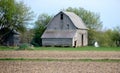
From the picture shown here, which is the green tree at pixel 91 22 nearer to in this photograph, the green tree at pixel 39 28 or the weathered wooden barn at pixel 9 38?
the green tree at pixel 39 28

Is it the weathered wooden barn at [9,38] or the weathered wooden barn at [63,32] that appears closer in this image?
the weathered wooden barn at [63,32]

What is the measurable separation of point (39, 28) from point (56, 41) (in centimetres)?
1251

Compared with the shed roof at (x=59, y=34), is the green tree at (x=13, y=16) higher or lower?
higher

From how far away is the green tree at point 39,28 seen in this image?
282ft

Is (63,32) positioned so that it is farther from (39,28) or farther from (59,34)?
(39,28)

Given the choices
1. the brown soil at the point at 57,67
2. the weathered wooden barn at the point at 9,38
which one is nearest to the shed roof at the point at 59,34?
the weathered wooden barn at the point at 9,38

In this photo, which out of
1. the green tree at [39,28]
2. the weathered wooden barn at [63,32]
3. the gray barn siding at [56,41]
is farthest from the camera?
the green tree at [39,28]

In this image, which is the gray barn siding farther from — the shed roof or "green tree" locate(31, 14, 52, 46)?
"green tree" locate(31, 14, 52, 46)

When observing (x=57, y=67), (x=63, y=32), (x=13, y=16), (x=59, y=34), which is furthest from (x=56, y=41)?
(x=57, y=67)

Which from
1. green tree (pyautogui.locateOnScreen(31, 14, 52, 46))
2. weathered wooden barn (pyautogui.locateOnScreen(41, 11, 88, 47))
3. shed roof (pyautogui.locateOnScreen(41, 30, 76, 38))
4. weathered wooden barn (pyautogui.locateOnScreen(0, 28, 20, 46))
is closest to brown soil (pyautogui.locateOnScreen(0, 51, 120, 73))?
weathered wooden barn (pyautogui.locateOnScreen(41, 11, 88, 47))

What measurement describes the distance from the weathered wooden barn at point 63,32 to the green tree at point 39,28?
635 centimetres

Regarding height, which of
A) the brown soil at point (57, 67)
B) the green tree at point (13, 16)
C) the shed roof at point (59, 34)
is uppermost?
the green tree at point (13, 16)

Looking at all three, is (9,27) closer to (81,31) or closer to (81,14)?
(81,31)

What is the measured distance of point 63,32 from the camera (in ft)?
260
